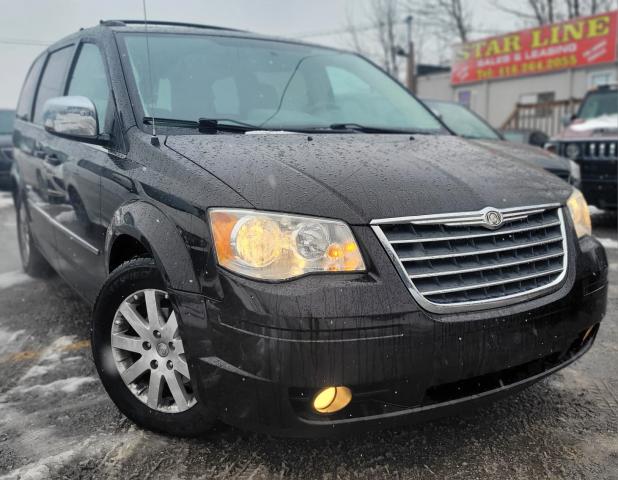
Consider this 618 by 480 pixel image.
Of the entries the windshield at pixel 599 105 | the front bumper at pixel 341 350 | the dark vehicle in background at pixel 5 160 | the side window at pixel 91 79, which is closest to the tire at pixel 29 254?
the side window at pixel 91 79

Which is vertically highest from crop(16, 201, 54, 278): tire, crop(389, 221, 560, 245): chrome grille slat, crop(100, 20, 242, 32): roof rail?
crop(100, 20, 242, 32): roof rail

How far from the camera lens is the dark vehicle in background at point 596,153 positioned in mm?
6645

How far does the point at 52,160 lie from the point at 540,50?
1866cm

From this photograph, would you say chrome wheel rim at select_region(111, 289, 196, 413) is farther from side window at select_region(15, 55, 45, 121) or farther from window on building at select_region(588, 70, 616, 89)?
window on building at select_region(588, 70, 616, 89)

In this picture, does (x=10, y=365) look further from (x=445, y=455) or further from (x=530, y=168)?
(x=530, y=168)

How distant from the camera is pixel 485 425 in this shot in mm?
2441

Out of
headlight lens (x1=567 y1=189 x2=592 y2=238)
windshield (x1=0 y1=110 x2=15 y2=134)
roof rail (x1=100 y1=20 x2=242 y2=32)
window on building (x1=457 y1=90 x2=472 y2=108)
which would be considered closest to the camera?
headlight lens (x1=567 y1=189 x2=592 y2=238)

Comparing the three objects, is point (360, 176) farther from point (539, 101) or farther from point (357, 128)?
point (539, 101)

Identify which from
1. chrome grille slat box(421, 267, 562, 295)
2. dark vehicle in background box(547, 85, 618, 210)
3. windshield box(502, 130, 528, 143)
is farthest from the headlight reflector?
chrome grille slat box(421, 267, 562, 295)

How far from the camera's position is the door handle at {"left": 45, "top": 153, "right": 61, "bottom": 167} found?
11.0 ft

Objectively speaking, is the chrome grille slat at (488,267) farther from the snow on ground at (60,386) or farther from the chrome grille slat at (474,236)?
the snow on ground at (60,386)

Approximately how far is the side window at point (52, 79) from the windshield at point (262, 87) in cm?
102

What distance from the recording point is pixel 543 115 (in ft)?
59.0

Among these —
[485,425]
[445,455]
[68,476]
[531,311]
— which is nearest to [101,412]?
[68,476]
